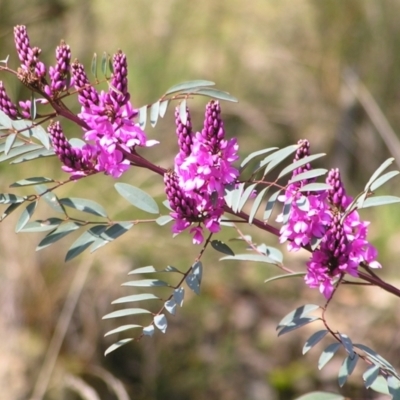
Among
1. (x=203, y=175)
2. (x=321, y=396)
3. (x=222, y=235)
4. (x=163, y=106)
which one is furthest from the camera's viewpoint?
(x=222, y=235)

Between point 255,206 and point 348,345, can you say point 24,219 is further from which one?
point 348,345

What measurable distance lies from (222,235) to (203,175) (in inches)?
79.4

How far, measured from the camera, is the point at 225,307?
3.15 metres

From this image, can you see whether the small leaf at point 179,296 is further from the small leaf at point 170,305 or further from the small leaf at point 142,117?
the small leaf at point 142,117

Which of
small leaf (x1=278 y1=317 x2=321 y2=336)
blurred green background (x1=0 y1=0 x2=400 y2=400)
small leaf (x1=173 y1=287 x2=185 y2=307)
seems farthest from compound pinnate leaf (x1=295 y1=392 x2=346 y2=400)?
blurred green background (x1=0 y1=0 x2=400 y2=400)

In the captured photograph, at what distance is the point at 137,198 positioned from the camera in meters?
0.82

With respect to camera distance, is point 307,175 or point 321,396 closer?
point 307,175

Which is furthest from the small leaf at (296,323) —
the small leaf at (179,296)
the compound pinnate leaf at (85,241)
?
the compound pinnate leaf at (85,241)

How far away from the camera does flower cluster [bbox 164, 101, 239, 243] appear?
2.21 feet

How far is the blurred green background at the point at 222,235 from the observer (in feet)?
8.01

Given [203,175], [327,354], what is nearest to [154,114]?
[203,175]

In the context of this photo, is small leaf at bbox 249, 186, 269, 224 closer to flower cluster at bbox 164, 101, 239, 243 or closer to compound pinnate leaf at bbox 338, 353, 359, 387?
flower cluster at bbox 164, 101, 239, 243

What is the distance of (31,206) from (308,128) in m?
3.31

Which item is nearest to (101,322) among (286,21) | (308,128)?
(308,128)
